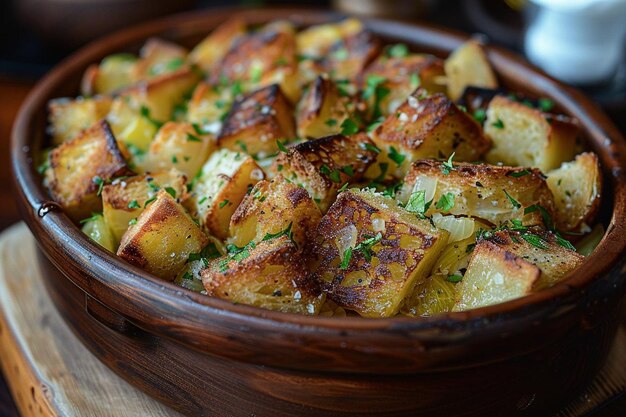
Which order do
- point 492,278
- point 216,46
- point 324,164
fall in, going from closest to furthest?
1. point 492,278
2. point 324,164
3. point 216,46

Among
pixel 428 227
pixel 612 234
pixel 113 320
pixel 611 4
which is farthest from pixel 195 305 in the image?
pixel 611 4

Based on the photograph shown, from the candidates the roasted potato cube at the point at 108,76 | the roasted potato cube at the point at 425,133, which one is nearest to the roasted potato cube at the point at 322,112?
the roasted potato cube at the point at 425,133

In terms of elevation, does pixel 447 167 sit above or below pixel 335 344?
above

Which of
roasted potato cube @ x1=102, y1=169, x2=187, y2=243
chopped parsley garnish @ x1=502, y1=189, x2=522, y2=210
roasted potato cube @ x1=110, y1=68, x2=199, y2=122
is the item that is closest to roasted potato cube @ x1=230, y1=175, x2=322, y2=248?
roasted potato cube @ x1=102, y1=169, x2=187, y2=243

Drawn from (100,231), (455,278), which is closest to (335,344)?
(455,278)

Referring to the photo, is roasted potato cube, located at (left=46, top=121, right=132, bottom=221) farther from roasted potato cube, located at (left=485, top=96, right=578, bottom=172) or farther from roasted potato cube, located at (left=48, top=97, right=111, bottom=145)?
roasted potato cube, located at (left=485, top=96, right=578, bottom=172)

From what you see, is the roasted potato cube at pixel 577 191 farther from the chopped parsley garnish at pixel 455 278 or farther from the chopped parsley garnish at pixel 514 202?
→ the chopped parsley garnish at pixel 455 278

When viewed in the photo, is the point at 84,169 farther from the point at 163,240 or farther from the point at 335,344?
the point at 335,344
